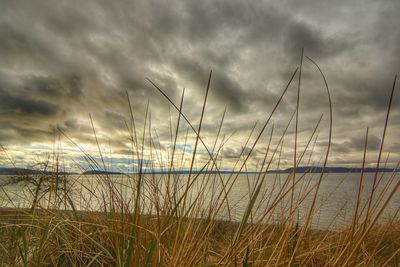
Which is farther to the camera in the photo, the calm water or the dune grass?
the calm water

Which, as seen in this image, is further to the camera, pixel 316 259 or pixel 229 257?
pixel 316 259

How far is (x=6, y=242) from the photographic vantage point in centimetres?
234

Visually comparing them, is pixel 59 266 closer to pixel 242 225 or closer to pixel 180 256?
pixel 180 256

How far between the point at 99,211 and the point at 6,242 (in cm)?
78

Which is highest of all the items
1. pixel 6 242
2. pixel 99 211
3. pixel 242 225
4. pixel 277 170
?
pixel 277 170

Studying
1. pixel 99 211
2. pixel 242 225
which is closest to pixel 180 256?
pixel 242 225

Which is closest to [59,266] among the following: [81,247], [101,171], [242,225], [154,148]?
[81,247]

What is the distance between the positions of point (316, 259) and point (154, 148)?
155cm

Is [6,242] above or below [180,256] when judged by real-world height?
below

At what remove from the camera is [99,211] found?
2559mm

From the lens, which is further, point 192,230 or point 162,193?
point 162,193

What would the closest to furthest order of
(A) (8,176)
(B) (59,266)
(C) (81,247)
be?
(B) (59,266) → (C) (81,247) → (A) (8,176)

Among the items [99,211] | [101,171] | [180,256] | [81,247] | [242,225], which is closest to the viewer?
[242,225]

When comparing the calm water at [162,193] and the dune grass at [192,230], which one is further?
the calm water at [162,193]
